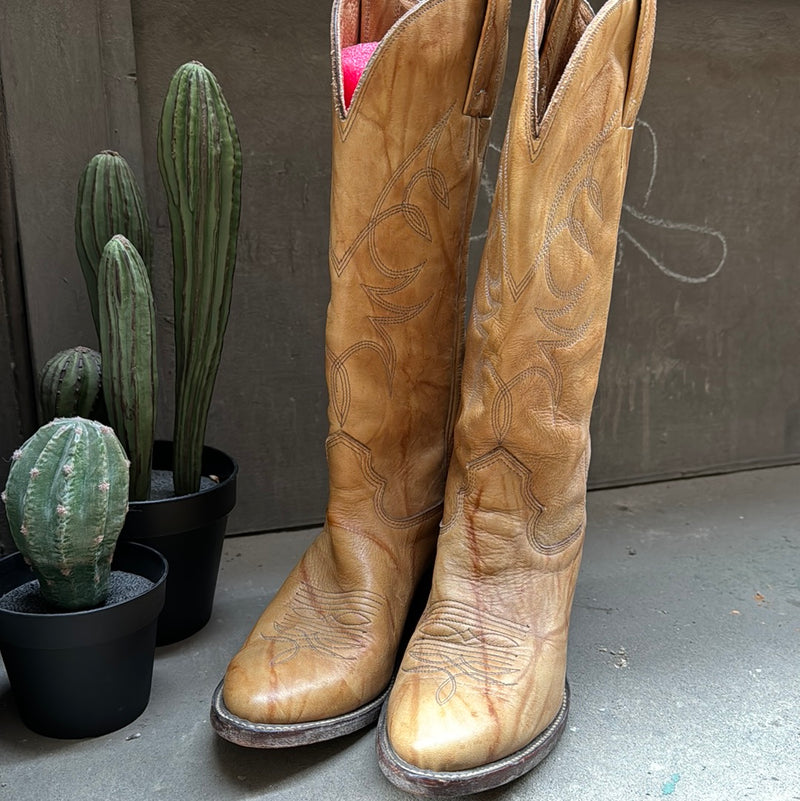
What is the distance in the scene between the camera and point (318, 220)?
164 centimetres

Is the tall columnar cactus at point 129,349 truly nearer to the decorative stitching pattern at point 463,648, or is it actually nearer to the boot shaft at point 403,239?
the boot shaft at point 403,239

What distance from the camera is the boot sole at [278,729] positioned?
0.99m

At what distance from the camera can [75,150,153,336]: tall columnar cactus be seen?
1269 mm

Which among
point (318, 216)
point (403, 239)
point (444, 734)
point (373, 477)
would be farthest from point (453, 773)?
point (318, 216)

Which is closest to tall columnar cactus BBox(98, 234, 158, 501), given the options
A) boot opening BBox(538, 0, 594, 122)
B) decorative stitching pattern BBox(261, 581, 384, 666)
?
decorative stitching pattern BBox(261, 581, 384, 666)

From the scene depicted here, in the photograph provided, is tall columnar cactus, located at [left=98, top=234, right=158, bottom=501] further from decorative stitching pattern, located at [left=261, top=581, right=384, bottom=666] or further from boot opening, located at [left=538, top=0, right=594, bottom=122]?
boot opening, located at [left=538, top=0, right=594, bottom=122]

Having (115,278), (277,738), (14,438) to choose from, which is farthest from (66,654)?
(14,438)

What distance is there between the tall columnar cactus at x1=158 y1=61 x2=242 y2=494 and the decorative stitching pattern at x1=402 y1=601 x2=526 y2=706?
470 millimetres

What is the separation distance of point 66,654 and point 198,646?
0.30 m

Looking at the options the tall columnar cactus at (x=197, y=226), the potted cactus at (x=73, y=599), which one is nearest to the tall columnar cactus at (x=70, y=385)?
the tall columnar cactus at (x=197, y=226)

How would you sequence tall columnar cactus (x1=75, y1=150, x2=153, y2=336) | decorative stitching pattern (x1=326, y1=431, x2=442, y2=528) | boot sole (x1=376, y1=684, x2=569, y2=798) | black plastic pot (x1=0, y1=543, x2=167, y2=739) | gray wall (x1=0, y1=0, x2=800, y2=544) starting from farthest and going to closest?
1. gray wall (x1=0, y1=0, x2=800, y2=544)
2. tall columnar cactus (x1=75, y1=150, x2=153, y2=336)
3. decorative stitching pattern (x1=326, y1=431, x2=442, y2=528)
4. black plastic pot (x1=0, y1=543, x2=167, y2=739)
5. boot sole (x1=376, y1=684, x2=569, y2=798)

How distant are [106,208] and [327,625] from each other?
2.24 feet

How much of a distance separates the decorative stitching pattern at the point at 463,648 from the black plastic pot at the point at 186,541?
383 millimetres

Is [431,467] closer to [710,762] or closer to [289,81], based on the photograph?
[710,762]
